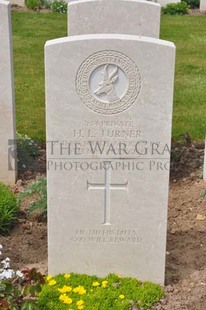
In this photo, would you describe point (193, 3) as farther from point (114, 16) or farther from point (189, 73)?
point (114, 16)

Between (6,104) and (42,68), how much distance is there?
484 cm

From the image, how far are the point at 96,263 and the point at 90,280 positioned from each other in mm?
130

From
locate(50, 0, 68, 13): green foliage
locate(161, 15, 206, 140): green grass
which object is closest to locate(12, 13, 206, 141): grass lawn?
locate(161, 15, 206, 140): green grass

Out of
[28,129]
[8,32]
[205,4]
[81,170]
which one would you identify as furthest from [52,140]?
[205,4]

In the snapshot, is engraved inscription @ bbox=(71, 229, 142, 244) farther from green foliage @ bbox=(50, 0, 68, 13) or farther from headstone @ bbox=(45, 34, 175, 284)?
green foliage @ bbox=(50, 0, 68, 13)

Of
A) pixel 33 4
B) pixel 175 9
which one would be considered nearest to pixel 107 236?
pixel 33 4

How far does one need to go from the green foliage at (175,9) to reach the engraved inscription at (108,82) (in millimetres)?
13455

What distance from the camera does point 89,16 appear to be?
6375 mm

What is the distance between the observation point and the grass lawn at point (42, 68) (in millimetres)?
8305

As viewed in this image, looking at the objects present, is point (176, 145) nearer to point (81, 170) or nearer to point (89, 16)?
point (89, 16)

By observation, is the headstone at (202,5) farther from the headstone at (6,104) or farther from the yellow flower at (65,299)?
the yellow flower at (65,299)

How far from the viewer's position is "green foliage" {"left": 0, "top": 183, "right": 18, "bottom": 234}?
5.44 meters

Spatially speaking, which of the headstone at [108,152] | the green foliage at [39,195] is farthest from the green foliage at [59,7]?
the headstone at [108,152]

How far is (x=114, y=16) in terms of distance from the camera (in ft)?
21.2
